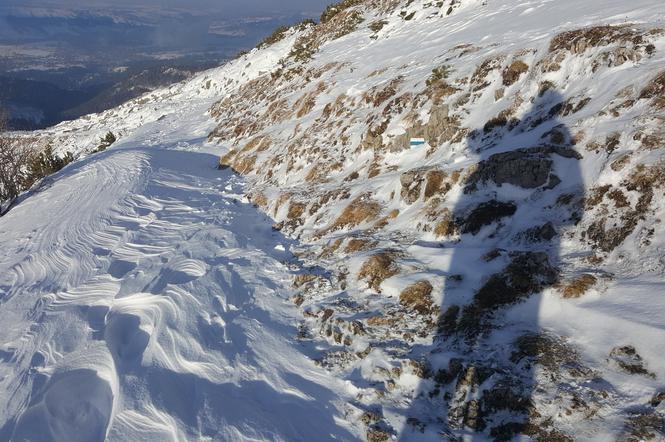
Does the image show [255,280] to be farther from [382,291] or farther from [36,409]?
[36,409]

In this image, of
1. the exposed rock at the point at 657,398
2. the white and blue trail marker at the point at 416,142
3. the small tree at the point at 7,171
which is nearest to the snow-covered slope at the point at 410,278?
the exposed rock at the point at 657,398

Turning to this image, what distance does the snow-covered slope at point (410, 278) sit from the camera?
4.80m

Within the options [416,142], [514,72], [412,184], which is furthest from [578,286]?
[514,72]

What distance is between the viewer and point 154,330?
22.6 ft

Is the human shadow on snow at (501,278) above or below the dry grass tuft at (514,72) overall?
below

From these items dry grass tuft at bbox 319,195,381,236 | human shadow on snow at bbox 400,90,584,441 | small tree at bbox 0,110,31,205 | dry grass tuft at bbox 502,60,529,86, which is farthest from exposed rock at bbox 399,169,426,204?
small tree at bbox 0,110,31,205

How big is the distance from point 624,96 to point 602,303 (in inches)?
177

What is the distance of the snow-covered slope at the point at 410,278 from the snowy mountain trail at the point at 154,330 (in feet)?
0.14

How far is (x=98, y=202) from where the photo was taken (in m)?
13.7

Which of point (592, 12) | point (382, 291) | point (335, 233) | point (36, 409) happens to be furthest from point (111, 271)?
point (592, 12)

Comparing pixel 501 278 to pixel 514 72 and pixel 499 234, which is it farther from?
pixel 514 72

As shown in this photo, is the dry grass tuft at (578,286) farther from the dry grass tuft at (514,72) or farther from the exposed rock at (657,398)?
the dry grass tuft at (514,72)

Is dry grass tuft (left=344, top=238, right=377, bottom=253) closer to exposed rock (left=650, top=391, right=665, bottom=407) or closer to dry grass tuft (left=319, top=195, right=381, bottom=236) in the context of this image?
dry grass tuft (left=319, top=195, right=381, bottom=236)

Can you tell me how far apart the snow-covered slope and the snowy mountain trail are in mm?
44
